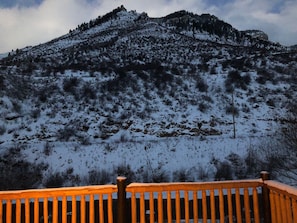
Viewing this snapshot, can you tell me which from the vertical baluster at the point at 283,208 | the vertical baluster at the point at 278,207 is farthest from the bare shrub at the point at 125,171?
the vertical baluster at the point at 283,208

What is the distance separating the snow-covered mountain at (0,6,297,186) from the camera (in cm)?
1403

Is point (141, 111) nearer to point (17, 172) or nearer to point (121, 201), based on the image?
point (17, 172)

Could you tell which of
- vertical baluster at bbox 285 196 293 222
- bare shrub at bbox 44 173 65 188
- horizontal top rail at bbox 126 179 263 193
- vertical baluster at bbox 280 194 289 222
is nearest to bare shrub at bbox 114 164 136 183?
bare shrub at bbox 44 173 65 188

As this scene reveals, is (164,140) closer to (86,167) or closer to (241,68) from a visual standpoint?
(86,167)

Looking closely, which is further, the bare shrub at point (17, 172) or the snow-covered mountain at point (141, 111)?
the snow-covered mountain at point (141, 111)

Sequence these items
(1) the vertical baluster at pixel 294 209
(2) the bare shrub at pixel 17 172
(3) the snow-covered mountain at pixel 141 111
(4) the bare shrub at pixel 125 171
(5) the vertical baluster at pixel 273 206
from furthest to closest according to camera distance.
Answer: (3) the snow-covered mountain at pixel 141 111 < (4) the bare shrub at pixel 125 171 < (2) the bare shrub at pixel 17 172 < (5) the vertical baluster at pixel 273 206 < (1) the vertical baluster at pixel 294 209

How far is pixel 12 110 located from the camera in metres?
18.8

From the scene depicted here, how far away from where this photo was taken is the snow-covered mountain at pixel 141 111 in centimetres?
1403

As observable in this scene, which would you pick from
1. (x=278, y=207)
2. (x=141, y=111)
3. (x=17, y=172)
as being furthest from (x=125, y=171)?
(x=278, y=207)

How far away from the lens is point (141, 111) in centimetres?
2023

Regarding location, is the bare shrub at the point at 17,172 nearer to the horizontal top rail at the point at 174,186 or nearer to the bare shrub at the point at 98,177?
the bare shrub at the point at 98,177

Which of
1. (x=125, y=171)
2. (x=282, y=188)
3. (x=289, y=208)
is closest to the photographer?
(x=289, y=208)

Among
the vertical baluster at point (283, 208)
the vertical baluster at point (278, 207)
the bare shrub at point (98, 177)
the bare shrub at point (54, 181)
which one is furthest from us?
the bare shrub at point (98, 177)

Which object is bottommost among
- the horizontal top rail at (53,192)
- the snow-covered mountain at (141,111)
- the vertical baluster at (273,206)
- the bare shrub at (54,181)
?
the bare shrub at (54,181)
